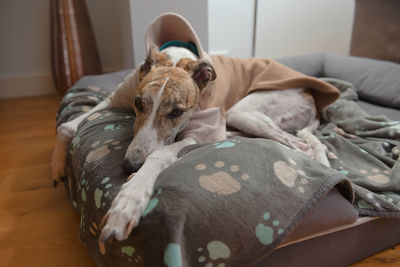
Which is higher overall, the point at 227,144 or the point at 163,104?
the point at 163,104

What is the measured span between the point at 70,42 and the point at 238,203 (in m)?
2.84

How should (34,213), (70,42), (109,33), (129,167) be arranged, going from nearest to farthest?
(129,167)
(34,213)
(70,42)
(109,33)

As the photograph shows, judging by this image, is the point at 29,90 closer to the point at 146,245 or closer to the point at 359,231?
the point at 146,245

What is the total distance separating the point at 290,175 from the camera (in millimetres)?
1202

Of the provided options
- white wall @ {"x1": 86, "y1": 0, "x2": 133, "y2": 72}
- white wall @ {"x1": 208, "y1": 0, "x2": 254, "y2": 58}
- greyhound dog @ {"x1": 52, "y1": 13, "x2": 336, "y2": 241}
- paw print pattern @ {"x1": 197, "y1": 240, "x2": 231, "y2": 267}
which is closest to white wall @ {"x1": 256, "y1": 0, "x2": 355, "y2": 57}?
white wall @ {"x1": 208, "y1": 0, "x2": 254, "y2": 58}

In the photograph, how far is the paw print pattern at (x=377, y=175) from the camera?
153 centimetres

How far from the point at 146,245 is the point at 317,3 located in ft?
12.6

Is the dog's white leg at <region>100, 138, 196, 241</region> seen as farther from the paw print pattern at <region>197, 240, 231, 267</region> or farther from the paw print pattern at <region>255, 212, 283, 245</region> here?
the paw print pattern at <region>255, 212, 283, 245</region>

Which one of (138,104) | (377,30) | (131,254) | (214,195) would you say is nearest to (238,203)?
(214,195)

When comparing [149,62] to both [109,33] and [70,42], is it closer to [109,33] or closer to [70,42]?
[70,42]

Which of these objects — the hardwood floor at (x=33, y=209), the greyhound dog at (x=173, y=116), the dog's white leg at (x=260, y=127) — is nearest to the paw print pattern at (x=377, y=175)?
the greyhound dog at (x=173, y=116)

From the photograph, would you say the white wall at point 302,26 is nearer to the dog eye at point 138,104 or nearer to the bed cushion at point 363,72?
the bed cushion at point 363,72

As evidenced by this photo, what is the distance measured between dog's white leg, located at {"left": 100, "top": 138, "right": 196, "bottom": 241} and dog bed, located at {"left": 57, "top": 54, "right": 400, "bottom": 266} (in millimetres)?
32

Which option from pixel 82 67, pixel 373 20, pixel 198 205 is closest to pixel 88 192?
pixel 198 205
